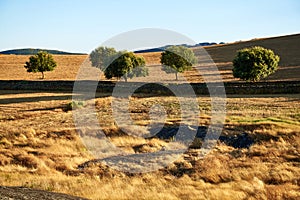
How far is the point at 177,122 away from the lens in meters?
31.2

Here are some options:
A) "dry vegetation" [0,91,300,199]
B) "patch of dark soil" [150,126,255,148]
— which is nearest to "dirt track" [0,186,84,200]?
"dry vegetation" [0,91,300,199]

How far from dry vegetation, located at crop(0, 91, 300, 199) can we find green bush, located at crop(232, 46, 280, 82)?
18771mm

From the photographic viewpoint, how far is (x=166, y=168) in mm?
20594

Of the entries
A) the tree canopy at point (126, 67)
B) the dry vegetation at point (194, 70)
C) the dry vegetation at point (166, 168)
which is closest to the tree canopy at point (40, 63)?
the dry vegetation at point (194, 70)

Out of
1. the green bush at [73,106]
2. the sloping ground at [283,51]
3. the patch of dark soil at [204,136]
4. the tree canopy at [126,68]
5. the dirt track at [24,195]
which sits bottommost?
the patch of dark soil at [204,136]

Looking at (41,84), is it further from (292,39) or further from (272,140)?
(292,39)

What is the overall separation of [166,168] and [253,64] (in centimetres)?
4399

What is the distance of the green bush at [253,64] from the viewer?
5928cm

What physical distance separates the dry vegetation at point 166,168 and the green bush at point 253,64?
1877cm

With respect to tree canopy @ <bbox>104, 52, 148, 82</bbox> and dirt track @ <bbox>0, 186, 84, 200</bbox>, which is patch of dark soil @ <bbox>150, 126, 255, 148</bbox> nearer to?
dirt track @ <bbox>0, 186, 84, 200</bbox>

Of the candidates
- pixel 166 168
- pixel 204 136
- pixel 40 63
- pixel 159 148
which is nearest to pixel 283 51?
pixel 40 63

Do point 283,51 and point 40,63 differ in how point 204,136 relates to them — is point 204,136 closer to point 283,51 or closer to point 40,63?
point 40,63

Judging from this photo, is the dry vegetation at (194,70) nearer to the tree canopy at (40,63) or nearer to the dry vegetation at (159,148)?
the tree canopy at (40,63)

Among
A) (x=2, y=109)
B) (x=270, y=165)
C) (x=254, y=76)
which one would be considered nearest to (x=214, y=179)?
(x=270, y=165)
